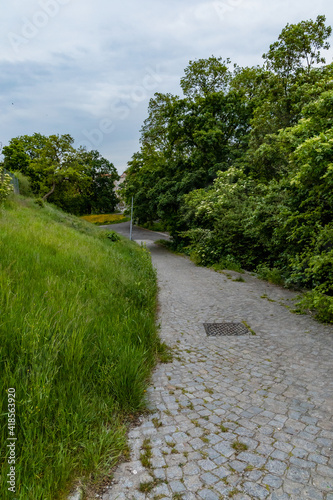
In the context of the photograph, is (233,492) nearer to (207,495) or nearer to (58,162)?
(207,495)

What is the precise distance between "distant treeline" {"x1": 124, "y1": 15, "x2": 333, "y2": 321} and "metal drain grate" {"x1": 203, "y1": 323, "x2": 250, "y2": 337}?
1562mm

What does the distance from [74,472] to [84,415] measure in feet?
1.34

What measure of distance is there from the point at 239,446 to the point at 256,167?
49.1 ft

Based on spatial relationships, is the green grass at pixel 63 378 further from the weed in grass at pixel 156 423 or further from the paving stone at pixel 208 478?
the paving stone at pixel 208 478

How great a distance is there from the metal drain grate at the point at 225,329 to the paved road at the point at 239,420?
0.65 ft

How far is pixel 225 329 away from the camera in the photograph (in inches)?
227

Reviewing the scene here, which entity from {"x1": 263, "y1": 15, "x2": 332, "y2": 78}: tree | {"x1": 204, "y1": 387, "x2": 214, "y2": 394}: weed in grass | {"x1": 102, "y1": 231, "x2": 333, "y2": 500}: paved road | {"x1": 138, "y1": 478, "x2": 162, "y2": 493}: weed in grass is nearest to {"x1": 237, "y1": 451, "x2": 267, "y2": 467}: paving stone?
{"x1": 102, "y1": 231, "x2": 333, "y2": 500}: paved road

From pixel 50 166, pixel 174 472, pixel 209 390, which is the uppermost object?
pixel 50 166

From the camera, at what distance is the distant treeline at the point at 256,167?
6.62 metres

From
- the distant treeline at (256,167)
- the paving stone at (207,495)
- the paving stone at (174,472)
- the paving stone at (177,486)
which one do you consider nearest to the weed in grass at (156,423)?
the paving stone at (174,472)

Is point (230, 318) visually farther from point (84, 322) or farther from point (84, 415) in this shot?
point (84, 415)

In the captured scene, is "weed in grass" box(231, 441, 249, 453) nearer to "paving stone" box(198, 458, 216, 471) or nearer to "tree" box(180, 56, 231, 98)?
"paving stone" box(198, 458, 216, 471)

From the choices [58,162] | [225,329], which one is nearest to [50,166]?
[58,162]

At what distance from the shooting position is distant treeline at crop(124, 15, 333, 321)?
6.62m
